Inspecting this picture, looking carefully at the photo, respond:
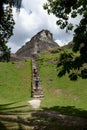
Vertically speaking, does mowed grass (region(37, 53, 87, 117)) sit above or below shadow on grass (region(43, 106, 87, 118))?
above

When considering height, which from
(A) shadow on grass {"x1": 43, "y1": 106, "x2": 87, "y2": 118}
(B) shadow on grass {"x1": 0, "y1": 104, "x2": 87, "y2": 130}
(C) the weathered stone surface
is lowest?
(B) shadow on grass {"x1": 0, "y1": 104, "x2": 87, "y2": 130}

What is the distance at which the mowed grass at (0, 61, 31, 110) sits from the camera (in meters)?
34.3

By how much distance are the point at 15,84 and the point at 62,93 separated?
7.66m

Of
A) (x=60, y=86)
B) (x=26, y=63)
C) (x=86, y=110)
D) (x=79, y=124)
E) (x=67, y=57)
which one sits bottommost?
(x=79, y=124)

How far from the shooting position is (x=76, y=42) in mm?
21984

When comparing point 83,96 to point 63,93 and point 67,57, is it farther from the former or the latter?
point 67,57

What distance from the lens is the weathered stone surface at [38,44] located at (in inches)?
3568

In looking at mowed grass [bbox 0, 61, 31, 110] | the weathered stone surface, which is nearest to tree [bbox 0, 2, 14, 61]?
mowed grass [bbox 0, 61, 31, 110]

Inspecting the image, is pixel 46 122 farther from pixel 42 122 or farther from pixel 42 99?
pixel 42 99

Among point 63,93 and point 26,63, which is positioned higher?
point 26,63

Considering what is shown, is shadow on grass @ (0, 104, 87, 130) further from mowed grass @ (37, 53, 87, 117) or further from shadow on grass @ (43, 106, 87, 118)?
mowed grass @ (37, 53, 87, 117)

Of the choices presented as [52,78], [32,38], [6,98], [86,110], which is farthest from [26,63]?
Answer: [32,38]

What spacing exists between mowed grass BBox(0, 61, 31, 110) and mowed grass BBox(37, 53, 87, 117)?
2.25 meters

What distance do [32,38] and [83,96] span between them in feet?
221
